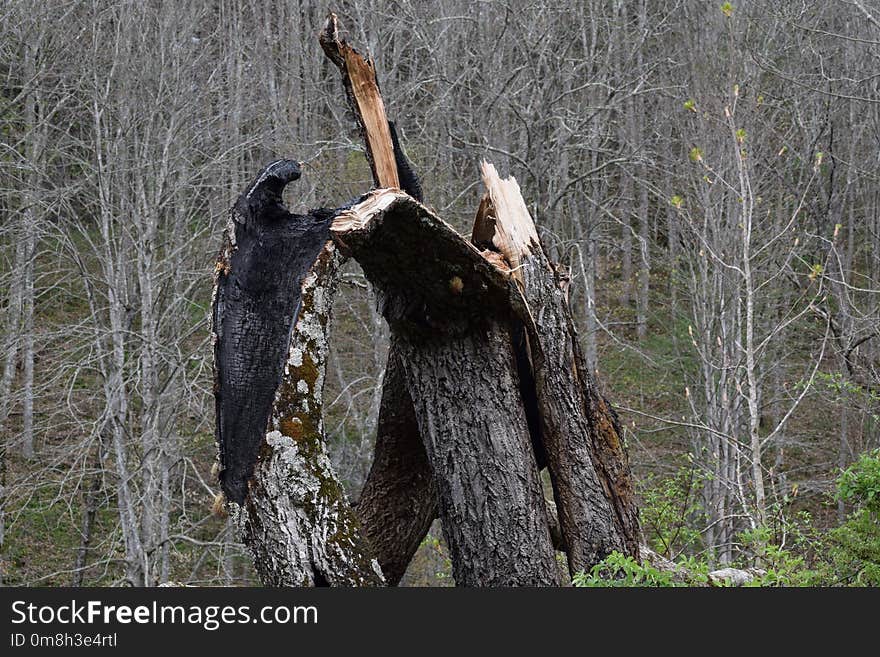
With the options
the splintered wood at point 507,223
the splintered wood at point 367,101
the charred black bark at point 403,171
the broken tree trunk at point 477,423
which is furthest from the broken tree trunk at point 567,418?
the splintered wood at point 367,101

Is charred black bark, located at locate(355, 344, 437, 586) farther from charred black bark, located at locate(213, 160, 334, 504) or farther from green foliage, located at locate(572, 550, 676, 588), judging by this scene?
green foliage, located at locate(572, 550, 676, 588)

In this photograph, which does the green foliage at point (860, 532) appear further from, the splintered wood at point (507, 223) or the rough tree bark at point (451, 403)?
the splintered wood at point (507, 223)

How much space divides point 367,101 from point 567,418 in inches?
66.2

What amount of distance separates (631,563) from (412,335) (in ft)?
4.29

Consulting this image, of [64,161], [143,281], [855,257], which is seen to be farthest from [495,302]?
[855,257]

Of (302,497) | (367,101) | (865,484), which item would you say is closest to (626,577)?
(302,497)

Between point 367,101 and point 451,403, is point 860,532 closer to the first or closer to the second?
point 451,403

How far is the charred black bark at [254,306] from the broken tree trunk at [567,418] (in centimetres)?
89

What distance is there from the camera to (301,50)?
15.7m

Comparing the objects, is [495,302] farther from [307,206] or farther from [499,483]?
[307,206]

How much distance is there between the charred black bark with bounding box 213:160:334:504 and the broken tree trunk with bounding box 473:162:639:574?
89 centimetres

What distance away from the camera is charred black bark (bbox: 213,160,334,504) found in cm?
389

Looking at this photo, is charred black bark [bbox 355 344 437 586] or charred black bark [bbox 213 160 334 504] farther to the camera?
charred black bark [bbox 355 344 437 586]

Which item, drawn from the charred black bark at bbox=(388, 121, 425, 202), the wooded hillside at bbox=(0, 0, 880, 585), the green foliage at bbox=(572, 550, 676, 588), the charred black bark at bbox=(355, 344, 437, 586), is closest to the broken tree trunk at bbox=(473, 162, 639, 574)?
the charred black bark at bbox=(388, 121, 425, 202)
